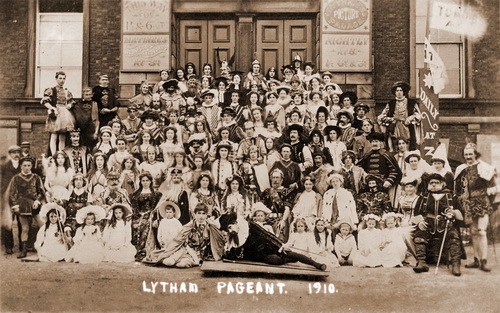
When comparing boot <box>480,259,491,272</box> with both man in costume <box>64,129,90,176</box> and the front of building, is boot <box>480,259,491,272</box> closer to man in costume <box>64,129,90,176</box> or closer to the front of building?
the front of building

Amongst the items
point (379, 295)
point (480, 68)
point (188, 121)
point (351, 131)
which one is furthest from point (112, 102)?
point (480, 68)

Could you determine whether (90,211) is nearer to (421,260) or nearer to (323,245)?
(323,245)

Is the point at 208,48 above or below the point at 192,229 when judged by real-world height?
above

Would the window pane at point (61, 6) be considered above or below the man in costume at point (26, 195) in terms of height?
above

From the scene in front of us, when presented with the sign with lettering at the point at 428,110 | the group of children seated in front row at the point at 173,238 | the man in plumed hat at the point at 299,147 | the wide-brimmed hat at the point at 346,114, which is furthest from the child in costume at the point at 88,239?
the sign with lettering at the point at 428,110

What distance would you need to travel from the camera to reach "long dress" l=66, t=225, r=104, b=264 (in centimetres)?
925

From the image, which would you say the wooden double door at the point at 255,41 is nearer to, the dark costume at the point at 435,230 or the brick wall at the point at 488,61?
the brick wall at the point at 488,61

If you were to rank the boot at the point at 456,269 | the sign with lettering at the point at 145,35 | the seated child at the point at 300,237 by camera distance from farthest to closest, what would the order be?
the sign with lettering at the point at 145,35 → the seated child at the point at 300,237 → the boot at the point at 456,269

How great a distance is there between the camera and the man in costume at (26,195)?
998 centimetres

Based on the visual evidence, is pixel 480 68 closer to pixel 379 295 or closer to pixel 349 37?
pixel 349 37

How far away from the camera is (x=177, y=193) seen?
961 cm

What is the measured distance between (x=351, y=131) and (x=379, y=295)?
3200 millimetres

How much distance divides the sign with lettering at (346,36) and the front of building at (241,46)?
0.07 feet

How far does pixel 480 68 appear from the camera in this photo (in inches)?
512
